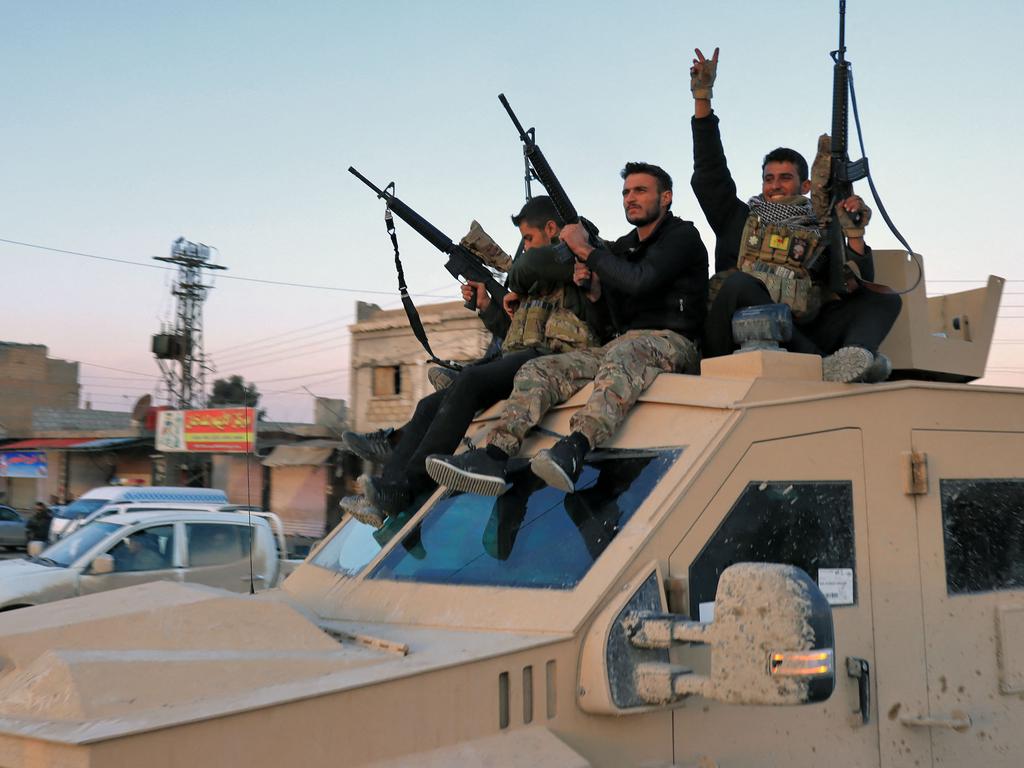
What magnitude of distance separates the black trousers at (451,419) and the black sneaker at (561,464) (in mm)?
751

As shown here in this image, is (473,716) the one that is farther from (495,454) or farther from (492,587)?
(495,454)

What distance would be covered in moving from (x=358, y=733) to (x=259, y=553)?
9166mm

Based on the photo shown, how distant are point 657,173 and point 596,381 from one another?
1.23 meters

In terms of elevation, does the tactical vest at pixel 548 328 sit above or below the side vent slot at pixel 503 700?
above

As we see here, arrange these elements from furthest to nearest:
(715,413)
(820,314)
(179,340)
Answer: (179,340)
(820,314)
(715,413)

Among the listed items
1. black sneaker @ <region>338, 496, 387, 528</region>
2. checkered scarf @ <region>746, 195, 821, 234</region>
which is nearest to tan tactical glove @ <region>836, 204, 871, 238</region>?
checkered scarf @ <region>746, 195, 821, 234</region>

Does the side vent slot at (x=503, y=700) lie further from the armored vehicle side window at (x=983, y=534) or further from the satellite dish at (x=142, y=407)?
the satellite dish at (x=142, y=407)

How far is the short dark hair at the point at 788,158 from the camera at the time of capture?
5.12 meters

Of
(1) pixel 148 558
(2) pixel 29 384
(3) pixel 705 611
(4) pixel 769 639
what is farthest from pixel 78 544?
(2) pixel 29 384

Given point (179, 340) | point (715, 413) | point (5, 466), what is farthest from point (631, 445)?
point (5, 466)

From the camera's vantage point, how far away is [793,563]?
3.27 meters

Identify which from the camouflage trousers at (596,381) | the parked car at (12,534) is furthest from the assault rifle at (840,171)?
the parked car at (12,534)

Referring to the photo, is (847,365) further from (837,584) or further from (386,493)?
(386,493)

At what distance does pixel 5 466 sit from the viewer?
41.4 m
